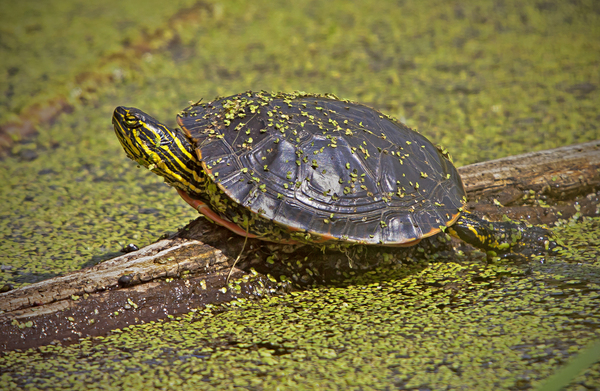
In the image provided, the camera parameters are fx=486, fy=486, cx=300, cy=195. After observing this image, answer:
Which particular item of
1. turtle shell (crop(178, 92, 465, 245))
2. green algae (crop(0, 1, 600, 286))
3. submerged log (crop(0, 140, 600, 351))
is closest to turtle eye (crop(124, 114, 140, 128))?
turtle shell (crop(178, 92, 465, 245))

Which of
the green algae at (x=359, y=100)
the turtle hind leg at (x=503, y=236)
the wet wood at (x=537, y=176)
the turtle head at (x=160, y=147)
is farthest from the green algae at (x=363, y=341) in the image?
the turtle head at (x=160, y=147)

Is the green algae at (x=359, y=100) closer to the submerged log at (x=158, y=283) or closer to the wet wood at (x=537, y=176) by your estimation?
the submerged log at (x=158, y=283)

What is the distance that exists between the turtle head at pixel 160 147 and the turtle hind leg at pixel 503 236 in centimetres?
144

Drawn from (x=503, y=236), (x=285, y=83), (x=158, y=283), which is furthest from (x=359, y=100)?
(x=158, y=283)

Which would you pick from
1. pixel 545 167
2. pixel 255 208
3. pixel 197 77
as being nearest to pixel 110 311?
pixel 255 208

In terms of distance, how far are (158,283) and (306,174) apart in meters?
0.88

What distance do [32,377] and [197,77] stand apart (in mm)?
4356

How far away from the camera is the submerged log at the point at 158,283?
210 cm

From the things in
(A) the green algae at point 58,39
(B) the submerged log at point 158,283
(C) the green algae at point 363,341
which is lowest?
(C) the green algae at point 363,341

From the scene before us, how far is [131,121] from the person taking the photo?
2531 millimetres

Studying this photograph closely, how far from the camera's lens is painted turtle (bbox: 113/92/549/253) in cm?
235

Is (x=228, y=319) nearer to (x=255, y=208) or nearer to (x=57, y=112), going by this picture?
(x=255, y=208)

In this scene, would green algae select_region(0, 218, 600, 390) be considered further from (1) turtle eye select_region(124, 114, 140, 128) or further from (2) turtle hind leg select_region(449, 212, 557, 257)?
(1) turtle eye select_region(124, 114, 140, 128)

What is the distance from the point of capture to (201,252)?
2.39 metres
